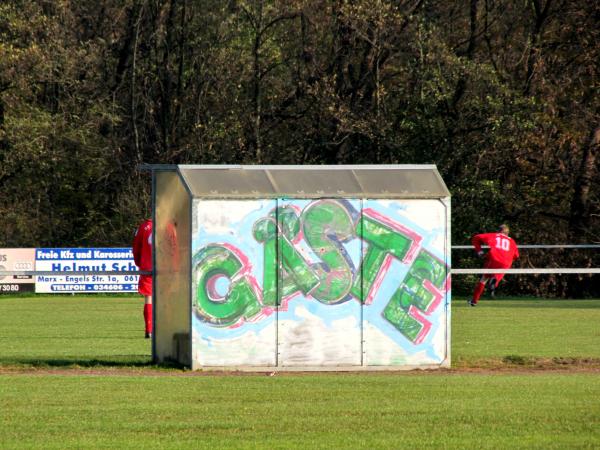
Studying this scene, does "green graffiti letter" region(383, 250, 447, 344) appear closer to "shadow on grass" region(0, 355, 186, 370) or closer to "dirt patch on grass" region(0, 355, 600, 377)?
"dirt patch on grass" region(0, 355, 600, 377)

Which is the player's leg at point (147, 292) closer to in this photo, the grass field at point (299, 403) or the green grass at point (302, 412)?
the grass field at point (299, 403)

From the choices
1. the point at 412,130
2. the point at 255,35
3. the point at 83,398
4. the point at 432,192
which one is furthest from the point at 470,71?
the point at 83,398

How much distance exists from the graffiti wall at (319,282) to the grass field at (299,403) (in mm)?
478

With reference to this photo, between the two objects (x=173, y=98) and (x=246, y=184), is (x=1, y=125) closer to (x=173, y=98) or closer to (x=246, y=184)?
(x=173, y=98)

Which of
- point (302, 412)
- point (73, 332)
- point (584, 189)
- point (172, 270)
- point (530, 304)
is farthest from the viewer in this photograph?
point (584, 189)

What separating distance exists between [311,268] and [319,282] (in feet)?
0.64

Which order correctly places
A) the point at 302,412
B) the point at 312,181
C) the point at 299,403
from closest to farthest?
the point at 302,412 → the point at 299,403 → the point at 312,181

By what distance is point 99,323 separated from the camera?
94.2 ft

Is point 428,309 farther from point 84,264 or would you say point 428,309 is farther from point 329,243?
point 84,264

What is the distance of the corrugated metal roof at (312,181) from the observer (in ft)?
54.8

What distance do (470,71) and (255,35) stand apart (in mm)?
9300

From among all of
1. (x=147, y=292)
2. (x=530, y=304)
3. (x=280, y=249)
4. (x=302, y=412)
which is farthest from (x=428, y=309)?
(x=530, y=304)

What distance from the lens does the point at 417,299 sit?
1714 centimetres

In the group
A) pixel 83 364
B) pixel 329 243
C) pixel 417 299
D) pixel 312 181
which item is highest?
pixel 312 181
